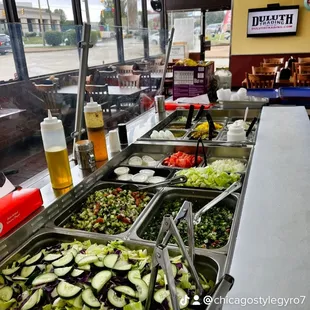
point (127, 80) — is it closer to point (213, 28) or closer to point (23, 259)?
point (213, 28)

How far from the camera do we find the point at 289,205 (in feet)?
3.65

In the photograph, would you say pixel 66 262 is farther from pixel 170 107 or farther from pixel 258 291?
pixel 170 107

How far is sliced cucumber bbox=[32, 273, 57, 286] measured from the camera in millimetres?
895

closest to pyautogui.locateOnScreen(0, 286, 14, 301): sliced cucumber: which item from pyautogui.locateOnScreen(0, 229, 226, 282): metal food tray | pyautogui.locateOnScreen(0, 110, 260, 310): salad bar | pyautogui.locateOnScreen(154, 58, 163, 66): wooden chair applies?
pyautogui.locateOnScreen(0, 110, 260, 310): salad bar

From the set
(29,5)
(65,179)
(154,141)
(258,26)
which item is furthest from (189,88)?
(258,26)

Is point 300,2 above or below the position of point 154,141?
above

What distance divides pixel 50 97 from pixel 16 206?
414 centimetres

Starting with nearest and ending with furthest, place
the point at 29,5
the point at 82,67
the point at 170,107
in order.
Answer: the point at 82,67, the point at 170,107, the point at 29,5

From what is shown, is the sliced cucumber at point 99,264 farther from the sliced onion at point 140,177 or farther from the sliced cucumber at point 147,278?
the sliced onion at point 140,177

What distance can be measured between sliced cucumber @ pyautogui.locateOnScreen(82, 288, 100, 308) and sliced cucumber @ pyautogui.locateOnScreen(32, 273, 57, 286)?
13 centimetres

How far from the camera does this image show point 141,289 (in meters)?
0.84

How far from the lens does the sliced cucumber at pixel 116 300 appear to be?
805mm

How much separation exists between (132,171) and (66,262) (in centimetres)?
87

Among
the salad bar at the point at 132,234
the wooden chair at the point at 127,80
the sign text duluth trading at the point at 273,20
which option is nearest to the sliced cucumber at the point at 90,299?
the salad bar at the point at 132,234
